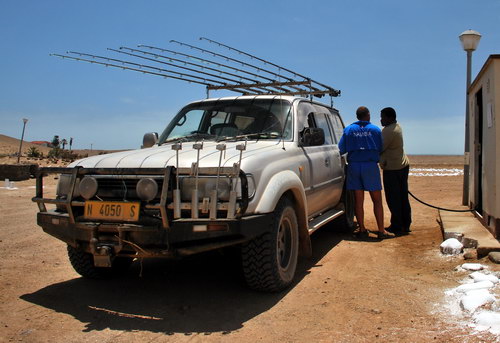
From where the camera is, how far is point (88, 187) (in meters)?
3.83

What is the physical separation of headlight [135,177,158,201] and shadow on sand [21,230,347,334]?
99 centimetres

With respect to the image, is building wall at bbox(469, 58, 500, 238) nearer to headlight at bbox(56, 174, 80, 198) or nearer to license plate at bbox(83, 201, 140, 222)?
license plate at bbox(83, 201, 140, 222)

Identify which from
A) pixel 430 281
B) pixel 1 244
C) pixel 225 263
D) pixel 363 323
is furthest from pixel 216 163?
pixel 1 244

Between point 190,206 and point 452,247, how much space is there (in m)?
3.23

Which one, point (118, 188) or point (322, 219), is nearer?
point (118, 188)

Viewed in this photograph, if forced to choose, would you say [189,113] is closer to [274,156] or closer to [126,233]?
[274,156]

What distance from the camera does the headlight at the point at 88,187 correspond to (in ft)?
12.5

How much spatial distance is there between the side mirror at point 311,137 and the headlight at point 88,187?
2294mm

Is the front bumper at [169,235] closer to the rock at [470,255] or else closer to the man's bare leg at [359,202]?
the rock at [470,255]

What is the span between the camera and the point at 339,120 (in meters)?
7.50

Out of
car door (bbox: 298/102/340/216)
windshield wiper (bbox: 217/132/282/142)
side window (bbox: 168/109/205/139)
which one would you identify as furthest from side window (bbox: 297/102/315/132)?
side window (bbox: 168/109/205/139)

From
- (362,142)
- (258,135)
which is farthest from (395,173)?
(258,135)

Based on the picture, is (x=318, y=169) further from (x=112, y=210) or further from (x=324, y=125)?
(x=112, y=210)

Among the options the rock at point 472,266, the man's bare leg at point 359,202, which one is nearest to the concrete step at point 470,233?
the rock at point 472,266
